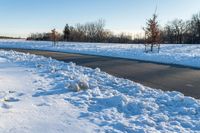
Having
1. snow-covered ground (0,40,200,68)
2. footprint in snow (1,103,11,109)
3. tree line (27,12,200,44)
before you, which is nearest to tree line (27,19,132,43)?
tree line (27,12,200,44)

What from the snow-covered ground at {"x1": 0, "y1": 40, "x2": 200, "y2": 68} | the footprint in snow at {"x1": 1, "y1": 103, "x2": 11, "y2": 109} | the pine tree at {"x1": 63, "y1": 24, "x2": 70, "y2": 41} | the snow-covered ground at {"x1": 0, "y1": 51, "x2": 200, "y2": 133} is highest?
the pine tree at {"x1": 63, "y1": 24, "x2": 70, "y2": 41}

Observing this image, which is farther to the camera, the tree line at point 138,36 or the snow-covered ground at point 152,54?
the tree line at point 138,36

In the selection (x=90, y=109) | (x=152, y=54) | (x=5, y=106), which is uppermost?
(x=5, y=106)

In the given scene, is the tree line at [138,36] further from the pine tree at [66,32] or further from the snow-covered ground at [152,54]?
the snow-covered ground at [152,54]

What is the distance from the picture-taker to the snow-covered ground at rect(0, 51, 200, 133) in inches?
268

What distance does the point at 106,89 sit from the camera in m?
10.6

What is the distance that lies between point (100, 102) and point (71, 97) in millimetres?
896

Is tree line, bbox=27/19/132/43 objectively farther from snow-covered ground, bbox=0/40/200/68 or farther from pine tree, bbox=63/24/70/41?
snow-covered ground, bbox=0/40/200/68

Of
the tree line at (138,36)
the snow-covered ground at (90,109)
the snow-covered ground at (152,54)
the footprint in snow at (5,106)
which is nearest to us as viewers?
the snow-covered ground at (90,109)

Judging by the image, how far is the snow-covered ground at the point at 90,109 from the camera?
6.81 metres

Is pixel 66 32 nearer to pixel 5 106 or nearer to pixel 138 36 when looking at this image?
pixel 138 36

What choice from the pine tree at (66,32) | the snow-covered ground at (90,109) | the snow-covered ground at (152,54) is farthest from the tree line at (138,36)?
the snow-covered ground at (90,109)

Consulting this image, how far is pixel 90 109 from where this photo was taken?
812 cm

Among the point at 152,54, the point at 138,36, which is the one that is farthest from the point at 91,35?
the point at 152,54
